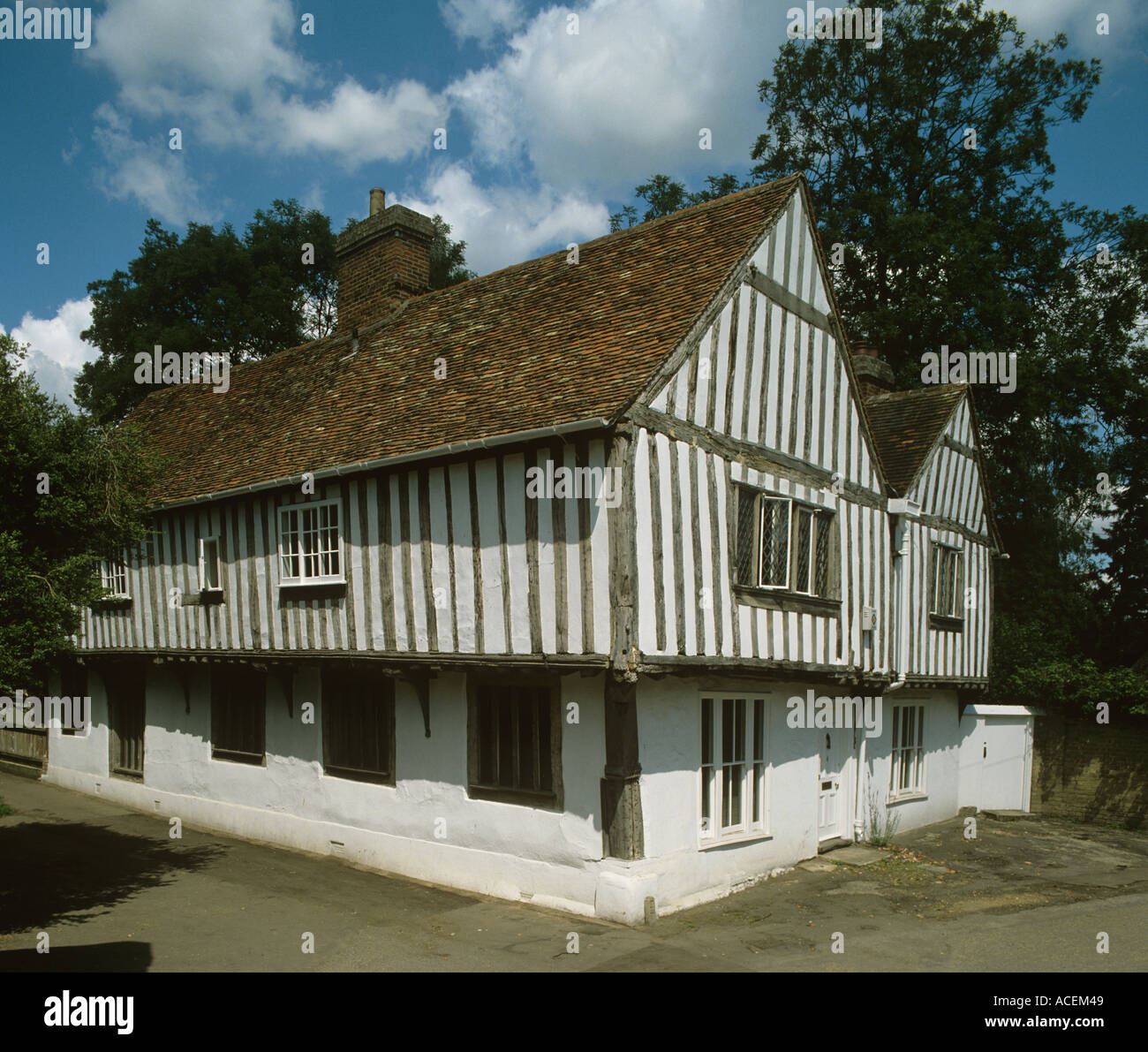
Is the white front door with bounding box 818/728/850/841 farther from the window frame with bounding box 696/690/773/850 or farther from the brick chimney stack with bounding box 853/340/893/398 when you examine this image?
the brick chimney stack with bounding box 853/340/893/398

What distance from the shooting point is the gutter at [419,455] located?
8836 mm

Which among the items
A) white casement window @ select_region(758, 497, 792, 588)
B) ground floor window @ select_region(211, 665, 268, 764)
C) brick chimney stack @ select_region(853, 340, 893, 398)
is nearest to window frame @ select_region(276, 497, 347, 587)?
ground floor window @ select_region(211, 665, 268, 764)

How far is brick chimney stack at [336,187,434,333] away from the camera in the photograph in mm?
16172

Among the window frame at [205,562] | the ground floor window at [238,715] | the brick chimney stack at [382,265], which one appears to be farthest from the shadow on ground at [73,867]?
the brick chimney stack at [382,265]

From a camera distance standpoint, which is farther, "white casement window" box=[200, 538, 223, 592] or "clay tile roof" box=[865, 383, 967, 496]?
"clay tile roof" box=[865, 383, 967, 496]

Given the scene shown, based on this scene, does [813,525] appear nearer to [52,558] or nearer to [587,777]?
[587,777]

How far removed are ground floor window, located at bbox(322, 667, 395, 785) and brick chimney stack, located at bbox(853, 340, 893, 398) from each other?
10.9 m

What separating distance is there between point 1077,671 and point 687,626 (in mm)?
11911

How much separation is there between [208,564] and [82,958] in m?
7.07

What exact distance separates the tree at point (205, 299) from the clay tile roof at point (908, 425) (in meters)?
16.7

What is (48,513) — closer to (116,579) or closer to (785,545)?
(785,545)

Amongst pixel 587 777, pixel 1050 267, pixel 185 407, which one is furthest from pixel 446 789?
pixel 1050 267

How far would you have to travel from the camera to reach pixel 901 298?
2380cm

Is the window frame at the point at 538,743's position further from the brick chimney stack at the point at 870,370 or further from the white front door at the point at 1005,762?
the white front door at the point at 1005,762
